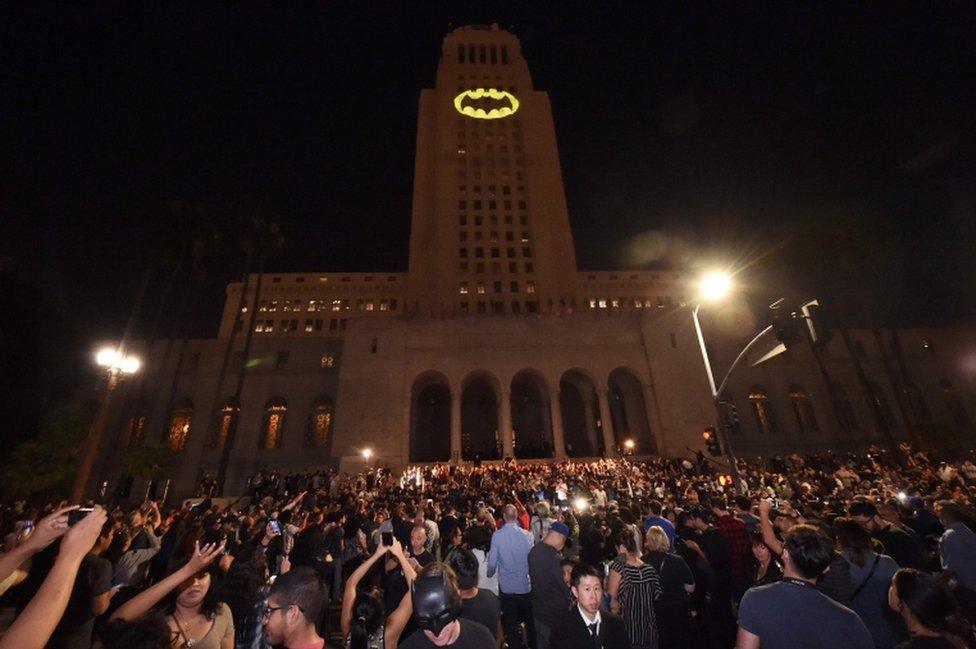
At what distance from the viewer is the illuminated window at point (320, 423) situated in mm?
36531

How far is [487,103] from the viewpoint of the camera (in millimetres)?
57812

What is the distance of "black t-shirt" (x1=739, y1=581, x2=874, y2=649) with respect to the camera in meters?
2.89

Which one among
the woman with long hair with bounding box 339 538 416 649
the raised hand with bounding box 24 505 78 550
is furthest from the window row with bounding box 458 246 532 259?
the raised hand with bounding box 24 505 78 550

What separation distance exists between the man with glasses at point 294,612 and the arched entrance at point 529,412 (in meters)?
34.7

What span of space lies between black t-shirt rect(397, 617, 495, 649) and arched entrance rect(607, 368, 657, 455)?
115 ft

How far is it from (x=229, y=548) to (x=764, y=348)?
4075 cm

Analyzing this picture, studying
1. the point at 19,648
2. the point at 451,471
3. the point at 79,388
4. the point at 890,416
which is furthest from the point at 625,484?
the point at 79,388

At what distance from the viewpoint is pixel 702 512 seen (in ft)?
23.9

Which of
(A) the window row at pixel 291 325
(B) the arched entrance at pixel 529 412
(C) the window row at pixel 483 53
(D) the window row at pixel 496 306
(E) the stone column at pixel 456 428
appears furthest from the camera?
(C) the window row at pixel 483 53

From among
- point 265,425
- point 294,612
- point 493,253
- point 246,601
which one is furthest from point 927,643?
point 493,253

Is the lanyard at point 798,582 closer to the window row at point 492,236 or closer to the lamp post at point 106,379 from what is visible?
the lamp post at point 106,379

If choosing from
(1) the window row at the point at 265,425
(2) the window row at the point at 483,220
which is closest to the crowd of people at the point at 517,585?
(1) the window row at the point at 265,425

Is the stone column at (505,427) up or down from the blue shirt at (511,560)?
up

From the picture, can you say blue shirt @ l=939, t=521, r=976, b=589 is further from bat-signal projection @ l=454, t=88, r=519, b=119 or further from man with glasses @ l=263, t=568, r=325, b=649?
bat-signal projection @ l=454, t=88, r=519, b=119
